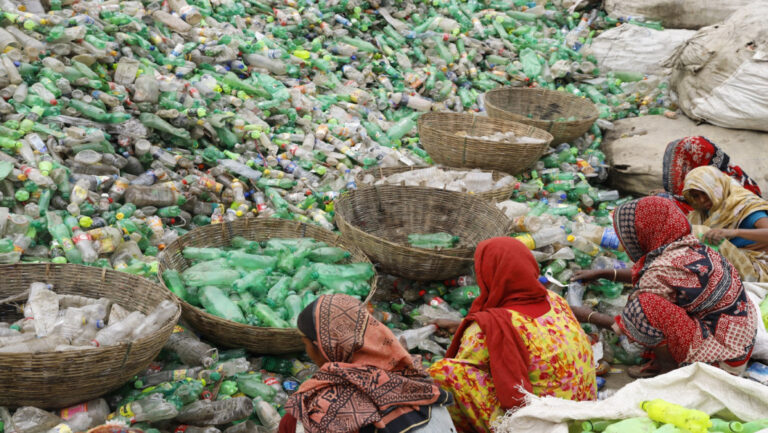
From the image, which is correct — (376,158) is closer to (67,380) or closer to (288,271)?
(288,271)

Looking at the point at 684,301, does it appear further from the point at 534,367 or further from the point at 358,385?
the point at 358,385

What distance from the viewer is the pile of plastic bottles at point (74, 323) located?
2588 mm

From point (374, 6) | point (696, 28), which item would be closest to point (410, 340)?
point (374, 6)

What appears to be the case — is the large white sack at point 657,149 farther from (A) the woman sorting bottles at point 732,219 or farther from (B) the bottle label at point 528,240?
(B) the bottle label at point 528,240

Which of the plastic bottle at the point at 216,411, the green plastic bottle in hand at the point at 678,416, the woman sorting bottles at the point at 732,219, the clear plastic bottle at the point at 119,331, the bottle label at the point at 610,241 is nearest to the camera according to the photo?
the green plastic bottle in hand at the point at 678,416

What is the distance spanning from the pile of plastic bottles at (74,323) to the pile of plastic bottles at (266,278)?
37 cm

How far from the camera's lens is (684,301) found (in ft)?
9.97

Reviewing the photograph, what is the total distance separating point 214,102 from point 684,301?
3.90 m

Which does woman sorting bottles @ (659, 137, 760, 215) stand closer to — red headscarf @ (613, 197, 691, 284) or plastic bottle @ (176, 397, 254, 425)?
red headscarf @ (613, 197, 691, 284)

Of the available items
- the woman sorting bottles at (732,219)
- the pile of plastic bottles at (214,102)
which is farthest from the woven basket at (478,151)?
the woman sorting bottles at (732,219)

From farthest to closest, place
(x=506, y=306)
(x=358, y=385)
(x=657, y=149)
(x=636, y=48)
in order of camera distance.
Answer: (x=636, y=48)
(x=657, y=149)
(x=506, y=306)
(x=358, y=385)

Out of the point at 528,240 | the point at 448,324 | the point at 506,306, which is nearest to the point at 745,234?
the point at 528,240

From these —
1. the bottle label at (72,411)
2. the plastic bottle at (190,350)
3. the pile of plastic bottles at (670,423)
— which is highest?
the pile of plastic bottles at (670,423)

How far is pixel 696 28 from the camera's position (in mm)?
8375
